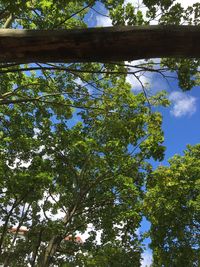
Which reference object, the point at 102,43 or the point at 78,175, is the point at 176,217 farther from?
the point at 102,43

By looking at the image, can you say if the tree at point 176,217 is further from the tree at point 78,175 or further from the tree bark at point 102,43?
the tree bark at point 102,43

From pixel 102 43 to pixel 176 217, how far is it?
79.7 feet

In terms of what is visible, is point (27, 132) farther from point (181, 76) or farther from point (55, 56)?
point (55, 56)

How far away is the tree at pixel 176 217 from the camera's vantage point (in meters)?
25.5

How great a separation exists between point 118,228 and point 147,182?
3106 mm

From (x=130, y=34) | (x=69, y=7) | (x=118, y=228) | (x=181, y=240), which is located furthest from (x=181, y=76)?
(x=181, y=240)

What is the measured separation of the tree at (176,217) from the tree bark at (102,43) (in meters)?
21.6

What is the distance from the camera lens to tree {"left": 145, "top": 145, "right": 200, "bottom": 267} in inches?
1003

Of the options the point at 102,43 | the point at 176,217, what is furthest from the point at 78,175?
the point at 102,43

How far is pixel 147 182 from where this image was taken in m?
22.3

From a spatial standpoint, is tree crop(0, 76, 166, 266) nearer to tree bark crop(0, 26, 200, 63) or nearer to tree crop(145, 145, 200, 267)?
tree crop(145, 145, 200, 267)

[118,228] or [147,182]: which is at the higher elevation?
[147,182]

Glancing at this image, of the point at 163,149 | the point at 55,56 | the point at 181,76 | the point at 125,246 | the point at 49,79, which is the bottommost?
the point at 55,56

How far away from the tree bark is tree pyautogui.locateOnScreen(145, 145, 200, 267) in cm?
2157
